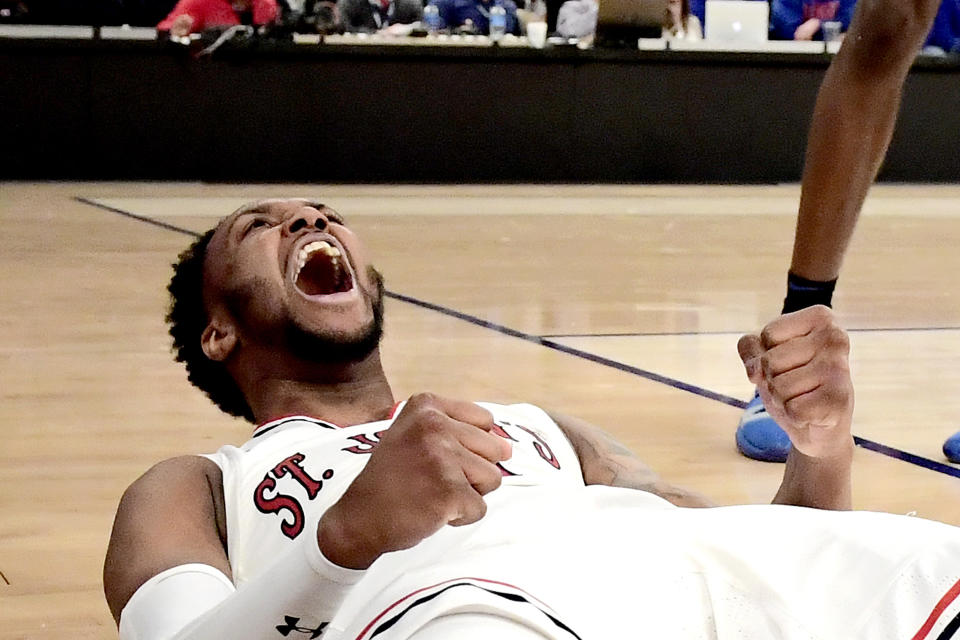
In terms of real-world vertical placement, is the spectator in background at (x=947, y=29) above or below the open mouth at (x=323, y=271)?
below

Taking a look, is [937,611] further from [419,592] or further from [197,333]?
[197,333]

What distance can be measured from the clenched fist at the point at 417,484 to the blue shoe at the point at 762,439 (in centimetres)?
120

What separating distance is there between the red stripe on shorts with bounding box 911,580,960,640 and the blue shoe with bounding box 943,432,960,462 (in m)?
1.20

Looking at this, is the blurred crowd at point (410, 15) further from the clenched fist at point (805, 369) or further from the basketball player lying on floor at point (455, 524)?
the clenched fist at point (805, 369)

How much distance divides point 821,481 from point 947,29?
856 cm

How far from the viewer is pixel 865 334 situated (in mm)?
3309

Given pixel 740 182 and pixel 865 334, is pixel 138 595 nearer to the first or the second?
pixel 865 334

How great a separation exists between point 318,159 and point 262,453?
679cm

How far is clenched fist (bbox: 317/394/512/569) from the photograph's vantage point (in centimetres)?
97

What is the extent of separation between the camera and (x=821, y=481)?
4.50ft

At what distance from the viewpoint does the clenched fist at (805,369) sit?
120 centimetres

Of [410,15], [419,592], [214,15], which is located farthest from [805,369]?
[410,15]

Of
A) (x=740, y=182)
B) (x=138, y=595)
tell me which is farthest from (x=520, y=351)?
(x=740, y=182)

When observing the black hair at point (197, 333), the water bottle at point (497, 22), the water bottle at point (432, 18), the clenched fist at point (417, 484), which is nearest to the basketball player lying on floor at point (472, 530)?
the clenched fist at point (417, 484)
